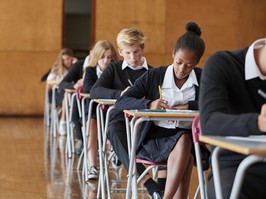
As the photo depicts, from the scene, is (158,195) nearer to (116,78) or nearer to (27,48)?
(116,78)

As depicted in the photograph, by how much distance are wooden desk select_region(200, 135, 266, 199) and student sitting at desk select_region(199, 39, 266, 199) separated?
0.24 ft

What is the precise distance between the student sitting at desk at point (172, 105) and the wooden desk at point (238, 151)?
4.60 feet

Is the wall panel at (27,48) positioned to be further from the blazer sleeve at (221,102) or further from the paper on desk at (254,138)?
the paper on desk at (254,138)

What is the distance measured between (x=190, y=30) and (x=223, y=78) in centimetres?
142

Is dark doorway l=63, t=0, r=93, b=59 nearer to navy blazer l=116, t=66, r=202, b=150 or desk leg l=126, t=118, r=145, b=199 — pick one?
navy blazer l=116, t=66, r=202, b=150

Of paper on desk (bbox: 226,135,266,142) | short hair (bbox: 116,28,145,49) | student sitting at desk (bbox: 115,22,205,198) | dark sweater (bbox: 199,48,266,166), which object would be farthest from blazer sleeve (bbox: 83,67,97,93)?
paper on desk (bbox: 226,135,266,142)

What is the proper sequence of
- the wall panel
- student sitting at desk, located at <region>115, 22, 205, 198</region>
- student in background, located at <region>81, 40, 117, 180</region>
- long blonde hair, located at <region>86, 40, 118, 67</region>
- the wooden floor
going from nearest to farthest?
student sitting at desk, located at <region>115, 22, 205, 198</region>
the wooden floor
student in background, located at <region>81, 40, 117, 180</region>
long blonde hair, located at <region>86, 40, 118, 67</region>
the wall panel

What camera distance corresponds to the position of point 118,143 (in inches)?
169

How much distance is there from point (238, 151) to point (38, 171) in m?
4.38

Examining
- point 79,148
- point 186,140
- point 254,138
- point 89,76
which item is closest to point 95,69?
point 89,76

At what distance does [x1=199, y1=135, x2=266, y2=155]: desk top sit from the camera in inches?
73.9

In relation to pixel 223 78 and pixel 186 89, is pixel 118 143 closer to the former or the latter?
pixel 186 89

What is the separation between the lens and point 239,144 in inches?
78.0

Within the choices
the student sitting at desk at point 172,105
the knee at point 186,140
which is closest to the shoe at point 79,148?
the student sitting at desk at point 172,105
